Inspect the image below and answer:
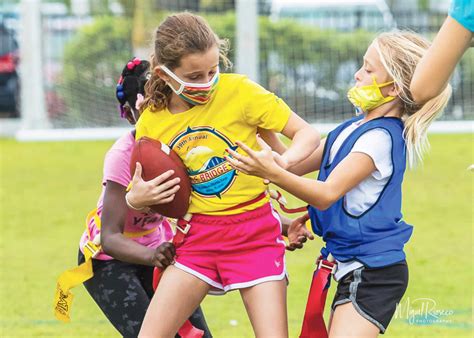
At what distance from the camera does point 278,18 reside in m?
18.8

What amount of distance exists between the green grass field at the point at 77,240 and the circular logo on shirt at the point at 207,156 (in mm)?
2359

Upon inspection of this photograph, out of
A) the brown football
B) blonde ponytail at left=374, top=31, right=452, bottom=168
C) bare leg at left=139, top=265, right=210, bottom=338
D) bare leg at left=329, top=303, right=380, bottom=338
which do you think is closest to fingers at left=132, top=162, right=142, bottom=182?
the brown football

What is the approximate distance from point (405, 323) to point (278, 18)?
41.5 ft

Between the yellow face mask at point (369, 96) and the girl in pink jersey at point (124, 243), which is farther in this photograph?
the girl in pink jersey at point (124, 243)

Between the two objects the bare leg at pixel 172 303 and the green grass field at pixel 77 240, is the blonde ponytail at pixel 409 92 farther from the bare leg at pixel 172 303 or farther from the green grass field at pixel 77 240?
the green grass field at pixel 77 240

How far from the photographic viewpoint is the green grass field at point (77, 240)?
695 cm

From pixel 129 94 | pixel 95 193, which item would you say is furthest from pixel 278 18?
pixel 129 94

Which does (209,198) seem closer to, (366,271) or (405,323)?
(366,271)

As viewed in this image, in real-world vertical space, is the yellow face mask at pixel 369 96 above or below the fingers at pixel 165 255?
above

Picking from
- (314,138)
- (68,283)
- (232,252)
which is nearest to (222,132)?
(314,138)

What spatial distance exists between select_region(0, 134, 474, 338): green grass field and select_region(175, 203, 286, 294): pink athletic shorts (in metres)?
2.24

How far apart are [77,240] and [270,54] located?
9107mm

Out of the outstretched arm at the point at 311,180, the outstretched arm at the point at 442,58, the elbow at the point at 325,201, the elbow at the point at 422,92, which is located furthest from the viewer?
the elbow at the point at 325,201

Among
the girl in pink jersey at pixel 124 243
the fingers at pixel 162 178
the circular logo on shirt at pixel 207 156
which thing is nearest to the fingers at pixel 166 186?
the fingers at pixel 162 178
